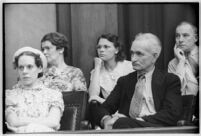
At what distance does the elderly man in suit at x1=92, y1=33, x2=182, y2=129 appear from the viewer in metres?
2.91

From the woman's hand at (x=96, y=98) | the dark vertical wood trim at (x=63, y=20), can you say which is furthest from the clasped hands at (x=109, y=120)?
the dark vertical wood trim at (x=63, y=20)

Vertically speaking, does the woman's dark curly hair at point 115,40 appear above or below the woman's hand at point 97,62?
above

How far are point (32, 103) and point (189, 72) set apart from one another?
115cm

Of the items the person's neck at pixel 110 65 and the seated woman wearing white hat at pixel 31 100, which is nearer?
the seated woman wearing white hat at pixel 31 100

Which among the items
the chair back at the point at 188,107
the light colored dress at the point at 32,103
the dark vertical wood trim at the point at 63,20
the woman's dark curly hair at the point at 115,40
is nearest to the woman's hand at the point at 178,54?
the chair back at the point at 188,107

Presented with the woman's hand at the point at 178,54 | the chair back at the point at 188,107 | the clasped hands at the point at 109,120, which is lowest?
the clasped hands at the point at 109,120

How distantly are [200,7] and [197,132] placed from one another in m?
0.90

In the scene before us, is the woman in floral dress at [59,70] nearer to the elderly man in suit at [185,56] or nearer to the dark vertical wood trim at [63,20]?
the dark vertical wood trim at [63,20]

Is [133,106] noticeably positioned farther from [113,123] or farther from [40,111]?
[40,111]

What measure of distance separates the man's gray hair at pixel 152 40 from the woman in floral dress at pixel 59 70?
19.6 inches

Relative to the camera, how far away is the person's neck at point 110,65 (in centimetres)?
298

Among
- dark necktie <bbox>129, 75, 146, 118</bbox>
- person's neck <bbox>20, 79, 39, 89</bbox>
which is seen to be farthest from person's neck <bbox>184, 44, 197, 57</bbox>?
person's neck <bbox>20, 79, 39, 89</bbox>

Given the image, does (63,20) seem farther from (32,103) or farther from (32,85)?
(32,103)

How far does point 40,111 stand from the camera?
2887 millimetres
